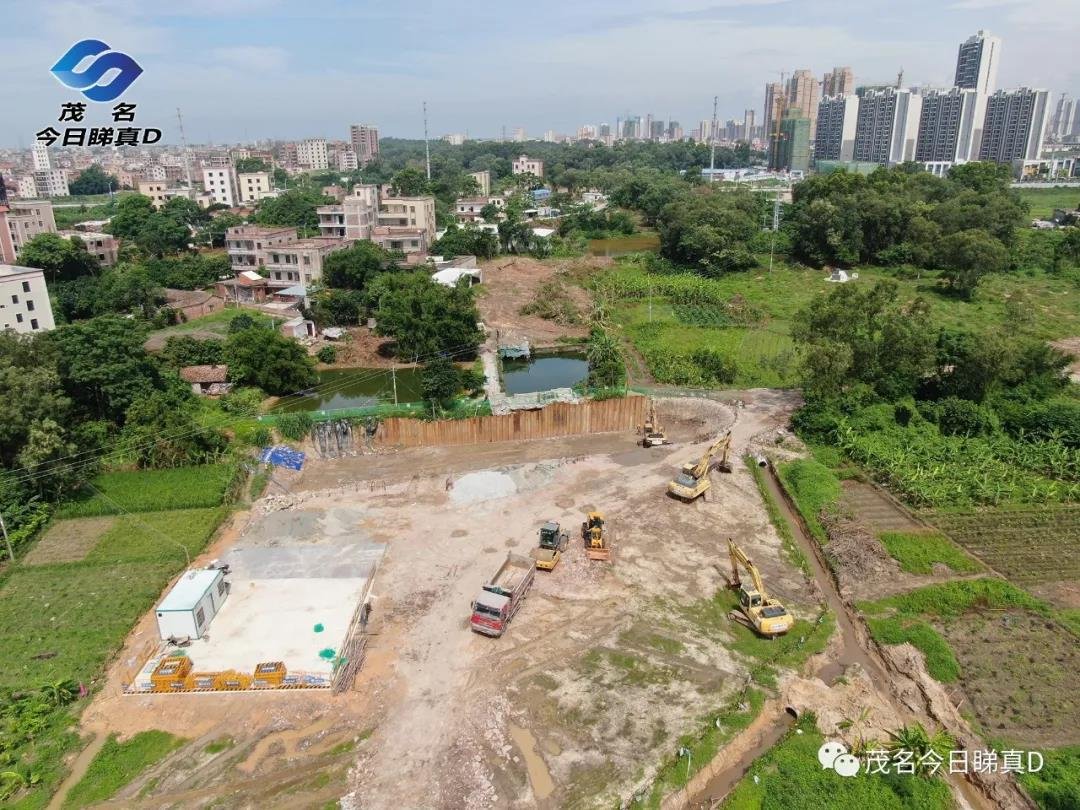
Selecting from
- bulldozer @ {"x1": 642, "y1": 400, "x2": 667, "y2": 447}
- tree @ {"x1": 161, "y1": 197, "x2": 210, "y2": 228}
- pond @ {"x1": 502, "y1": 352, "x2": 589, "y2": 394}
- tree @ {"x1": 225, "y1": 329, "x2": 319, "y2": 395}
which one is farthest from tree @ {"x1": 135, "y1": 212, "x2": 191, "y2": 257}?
bulldozer @ {"x1": 642, "y1": 400, "x2": 667, "y2": 447}

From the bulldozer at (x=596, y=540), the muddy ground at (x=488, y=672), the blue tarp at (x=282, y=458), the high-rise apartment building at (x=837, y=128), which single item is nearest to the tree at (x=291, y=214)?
the blue tarp at (x=282, y=458)

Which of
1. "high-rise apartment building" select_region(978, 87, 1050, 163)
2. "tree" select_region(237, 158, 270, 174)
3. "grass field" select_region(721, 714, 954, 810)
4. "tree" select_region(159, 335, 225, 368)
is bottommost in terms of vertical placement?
"grass field" select_region(721, 714, 954, 810)

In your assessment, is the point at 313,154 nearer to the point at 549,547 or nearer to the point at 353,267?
the point at 353,267

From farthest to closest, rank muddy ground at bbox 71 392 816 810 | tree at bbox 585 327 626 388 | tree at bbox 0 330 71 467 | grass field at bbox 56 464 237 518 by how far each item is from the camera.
A: tree at bbox 585 327 626 388 → grass field at bbox 56 464 237 518 → tree at bbox 0 330 71 467 → muddy ground at bbox 71 392 816 810

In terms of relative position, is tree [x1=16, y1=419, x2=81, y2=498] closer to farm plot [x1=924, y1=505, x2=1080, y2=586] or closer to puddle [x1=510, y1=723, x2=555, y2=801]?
puddle [x1=510, y1=723, x2=555, y2=801]

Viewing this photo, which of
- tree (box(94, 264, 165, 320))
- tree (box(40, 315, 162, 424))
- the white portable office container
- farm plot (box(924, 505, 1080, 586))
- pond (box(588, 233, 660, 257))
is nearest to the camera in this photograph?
the white portable office container

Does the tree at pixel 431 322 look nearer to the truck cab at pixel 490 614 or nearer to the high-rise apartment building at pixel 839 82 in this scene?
the truck cab at pixel 490 614

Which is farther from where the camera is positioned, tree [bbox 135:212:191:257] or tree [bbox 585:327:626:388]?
tree [bbox 135:212:191:257]
